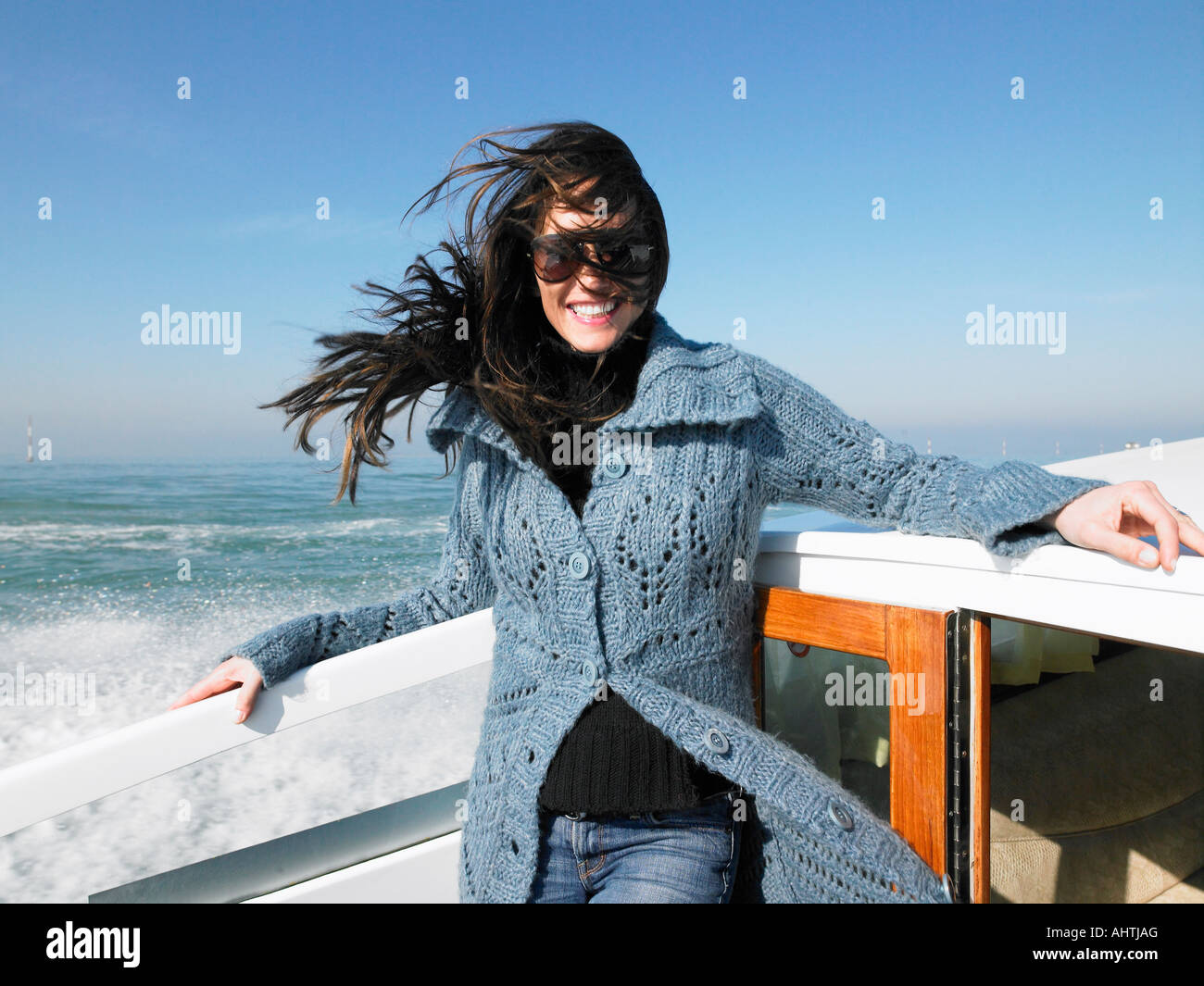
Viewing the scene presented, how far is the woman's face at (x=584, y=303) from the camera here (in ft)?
4.61

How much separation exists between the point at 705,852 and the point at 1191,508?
0.97 metres

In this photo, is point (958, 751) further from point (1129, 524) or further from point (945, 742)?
point (1129, 524)

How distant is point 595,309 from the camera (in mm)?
1414

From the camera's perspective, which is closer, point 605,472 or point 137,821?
point 605,472

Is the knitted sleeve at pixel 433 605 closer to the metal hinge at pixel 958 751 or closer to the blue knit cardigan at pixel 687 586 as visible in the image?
the blue knit cardigan at pixel 687 586

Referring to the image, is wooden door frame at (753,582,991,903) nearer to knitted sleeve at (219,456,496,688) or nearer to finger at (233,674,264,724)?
knitted sleeve at (219,456,496,688)

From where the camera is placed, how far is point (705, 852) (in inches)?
50.3

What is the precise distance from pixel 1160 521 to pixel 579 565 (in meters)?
0.80

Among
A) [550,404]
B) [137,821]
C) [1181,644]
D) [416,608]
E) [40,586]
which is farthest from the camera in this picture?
[40,586]

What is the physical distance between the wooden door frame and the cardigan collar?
416 mm

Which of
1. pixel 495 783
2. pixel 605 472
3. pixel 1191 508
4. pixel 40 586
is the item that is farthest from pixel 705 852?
pixel 40 586

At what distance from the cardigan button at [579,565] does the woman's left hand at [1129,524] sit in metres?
0.69

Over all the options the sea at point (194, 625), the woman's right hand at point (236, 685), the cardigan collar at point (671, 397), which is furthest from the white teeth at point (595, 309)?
the woman's right hand at point (236, 685)

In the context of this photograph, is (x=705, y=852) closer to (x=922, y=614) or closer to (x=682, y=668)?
(x=682, y=668)
